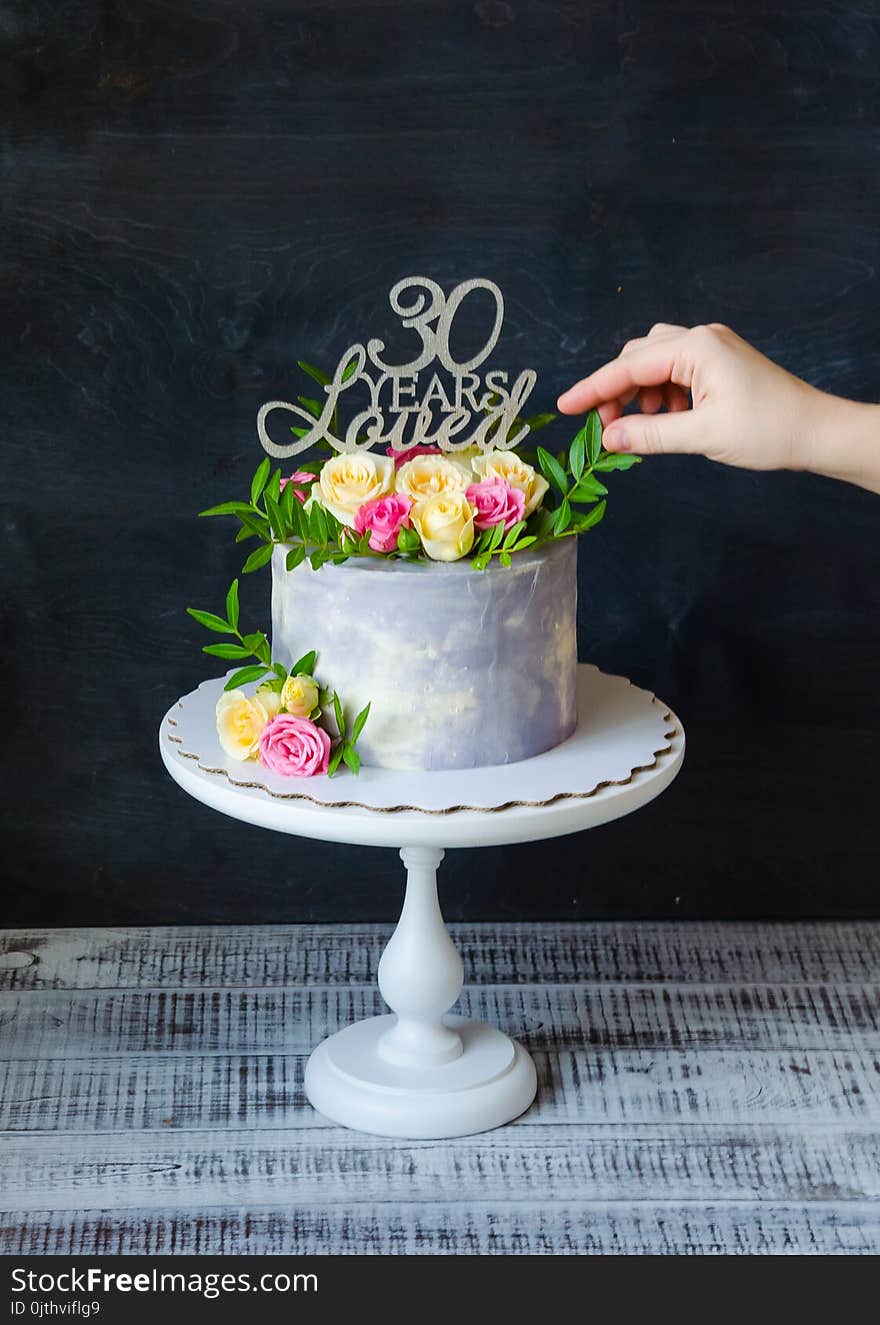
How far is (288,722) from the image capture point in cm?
153

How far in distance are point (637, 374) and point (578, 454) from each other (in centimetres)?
11

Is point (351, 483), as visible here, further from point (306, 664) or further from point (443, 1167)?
point (443, 1167)

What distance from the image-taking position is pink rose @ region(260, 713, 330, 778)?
1533 mm

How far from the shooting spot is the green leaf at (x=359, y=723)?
1520mm

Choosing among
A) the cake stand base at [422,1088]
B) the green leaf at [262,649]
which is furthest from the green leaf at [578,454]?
the cake stand base at [422,1088]

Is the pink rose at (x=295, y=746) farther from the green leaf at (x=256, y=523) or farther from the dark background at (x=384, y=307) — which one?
the dark background at (x=384, y=307)

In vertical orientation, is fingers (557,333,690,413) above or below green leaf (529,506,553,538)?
above

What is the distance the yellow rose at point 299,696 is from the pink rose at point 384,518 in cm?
15

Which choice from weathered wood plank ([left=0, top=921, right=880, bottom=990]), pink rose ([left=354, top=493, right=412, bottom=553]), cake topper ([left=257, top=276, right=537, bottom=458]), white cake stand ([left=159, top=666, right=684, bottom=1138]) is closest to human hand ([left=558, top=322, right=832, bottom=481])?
cake topper ([left=257, top=276, right=537, bottom=458])

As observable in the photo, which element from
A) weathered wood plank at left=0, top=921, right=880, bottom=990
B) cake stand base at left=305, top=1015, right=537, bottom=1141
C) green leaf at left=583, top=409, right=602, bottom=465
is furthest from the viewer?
weathered wood plank at left=0, top=921, right=880, bottom=990

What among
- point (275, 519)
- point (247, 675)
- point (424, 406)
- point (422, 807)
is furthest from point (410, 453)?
point (422, 807)

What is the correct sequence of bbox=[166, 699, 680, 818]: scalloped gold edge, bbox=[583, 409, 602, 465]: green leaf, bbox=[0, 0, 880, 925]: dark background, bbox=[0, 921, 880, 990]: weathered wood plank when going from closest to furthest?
bbox=[166, 699, 680, 818]: scalloped gold edge
bbox=[583, 409, 602, 465]: green leaf
bbox=[0, 0, 880, 925]: dark background
bbox=[0, 921, 880, 990]: weathered wood plank

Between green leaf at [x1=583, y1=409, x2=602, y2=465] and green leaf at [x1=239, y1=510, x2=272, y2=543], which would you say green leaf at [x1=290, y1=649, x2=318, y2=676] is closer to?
green leaf at [x1=239, y1=510, x2=272, y2=543]

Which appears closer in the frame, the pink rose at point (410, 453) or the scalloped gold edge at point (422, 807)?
the scalloped gold edge at point (422, 807)
